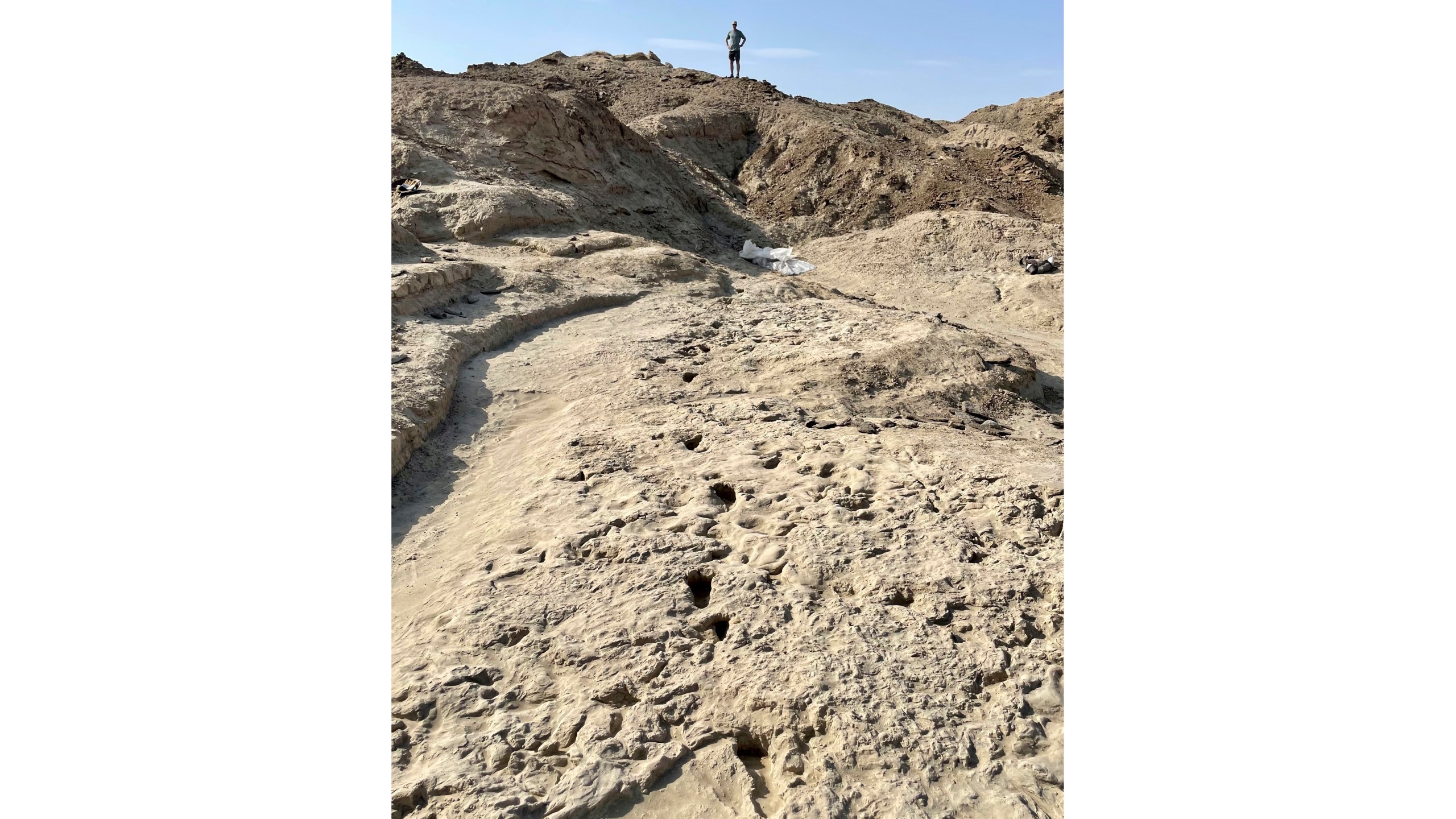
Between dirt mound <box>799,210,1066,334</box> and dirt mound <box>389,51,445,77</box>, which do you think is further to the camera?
dirt mound <box>389,51,445,77</box>

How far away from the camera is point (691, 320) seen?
6.65 meters

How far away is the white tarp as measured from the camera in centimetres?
1081

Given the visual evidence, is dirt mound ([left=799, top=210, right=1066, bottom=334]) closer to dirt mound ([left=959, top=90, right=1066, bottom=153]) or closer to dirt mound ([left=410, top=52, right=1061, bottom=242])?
dirt mound ([left=410, top=52, right=1061, bottom=242])

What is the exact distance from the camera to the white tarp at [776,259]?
→ 10812 mm

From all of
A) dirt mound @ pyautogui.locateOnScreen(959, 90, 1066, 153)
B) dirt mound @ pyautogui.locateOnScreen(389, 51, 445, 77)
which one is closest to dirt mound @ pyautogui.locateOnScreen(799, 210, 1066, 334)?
dirt mound @ pyautogui.locateOnScreen(959, 90, 1066, 153)

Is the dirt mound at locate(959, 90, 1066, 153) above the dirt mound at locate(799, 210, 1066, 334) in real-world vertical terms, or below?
above

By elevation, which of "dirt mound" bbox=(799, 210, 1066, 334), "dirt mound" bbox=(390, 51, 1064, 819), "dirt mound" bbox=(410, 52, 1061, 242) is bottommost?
"dirt mound" bbox=(390, 51, 1064, 819)

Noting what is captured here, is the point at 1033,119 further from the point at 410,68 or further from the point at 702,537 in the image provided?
the point at 702,537

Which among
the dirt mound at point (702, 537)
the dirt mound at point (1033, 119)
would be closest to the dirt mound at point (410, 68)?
the dirt mound at point (702, 537)

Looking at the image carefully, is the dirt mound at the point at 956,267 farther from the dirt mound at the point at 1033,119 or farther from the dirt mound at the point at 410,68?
the dirt mound at the point at 410,68

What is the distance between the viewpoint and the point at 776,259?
36.2 feet

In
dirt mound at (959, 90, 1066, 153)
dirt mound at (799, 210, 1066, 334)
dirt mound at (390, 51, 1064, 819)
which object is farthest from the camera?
dirt mound at (959, 90, 1066, 153)

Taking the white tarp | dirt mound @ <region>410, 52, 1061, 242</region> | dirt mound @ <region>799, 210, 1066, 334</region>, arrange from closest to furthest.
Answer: dirt mound @ <region>799, 210, 1066, 334</region> < the white tarp < dirt mound @ <region>410, 52, 1061, 242</region>

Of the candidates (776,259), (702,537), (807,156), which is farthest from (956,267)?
(702,537)
